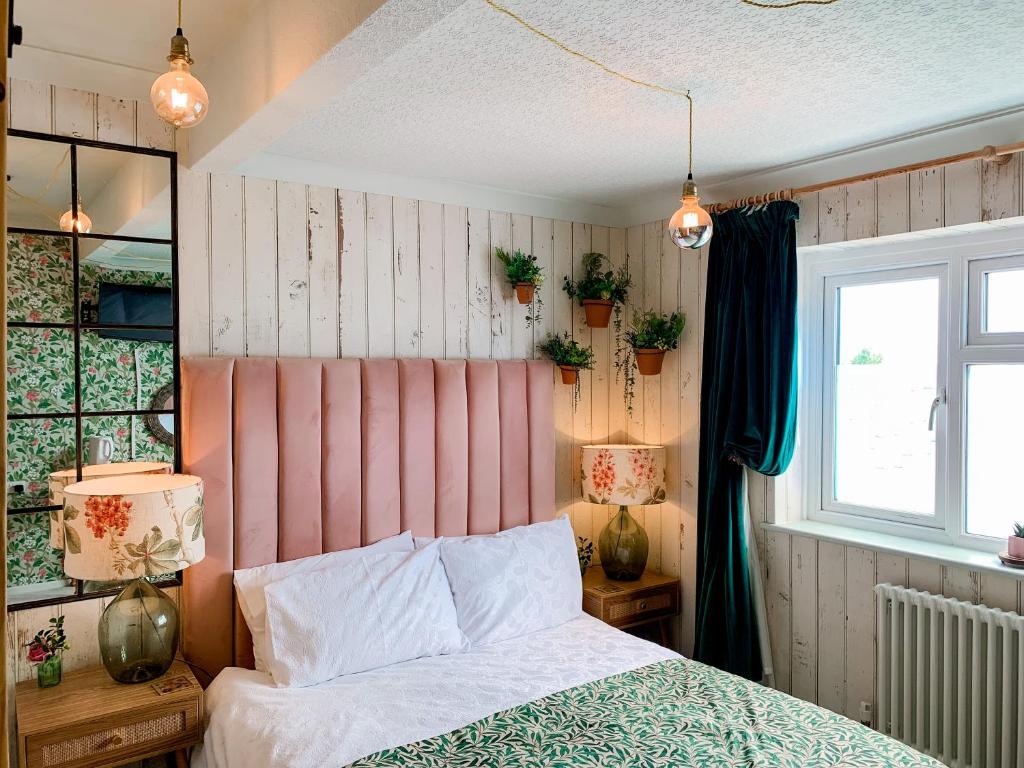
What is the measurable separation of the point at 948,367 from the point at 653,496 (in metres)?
1.39

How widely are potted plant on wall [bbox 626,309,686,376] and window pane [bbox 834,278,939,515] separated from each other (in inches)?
29.2

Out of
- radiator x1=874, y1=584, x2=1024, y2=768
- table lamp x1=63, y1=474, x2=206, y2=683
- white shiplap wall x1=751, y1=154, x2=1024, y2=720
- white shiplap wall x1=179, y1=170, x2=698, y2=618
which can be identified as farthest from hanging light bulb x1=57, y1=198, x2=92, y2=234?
radiator x1=874, y1=584, x2=1024, y2=768

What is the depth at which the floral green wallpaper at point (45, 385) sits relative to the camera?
249cm

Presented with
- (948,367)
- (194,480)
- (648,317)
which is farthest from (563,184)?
(194,480)

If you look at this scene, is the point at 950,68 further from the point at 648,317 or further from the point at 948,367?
the point at 648,317

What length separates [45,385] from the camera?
2.53m

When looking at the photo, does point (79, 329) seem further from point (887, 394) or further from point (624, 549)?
point (887, 394)

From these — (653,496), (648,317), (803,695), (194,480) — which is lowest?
(803,695)

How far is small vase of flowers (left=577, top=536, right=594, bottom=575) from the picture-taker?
393 centimetres

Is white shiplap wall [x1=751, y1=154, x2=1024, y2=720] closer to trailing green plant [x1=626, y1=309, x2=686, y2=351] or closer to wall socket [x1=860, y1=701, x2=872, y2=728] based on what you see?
wall socket [x1=860, y1=701, x2=872, y2=728]

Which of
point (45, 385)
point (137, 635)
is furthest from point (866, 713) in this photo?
point (45, 385)

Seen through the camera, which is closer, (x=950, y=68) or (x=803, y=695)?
(x=950, y=68)

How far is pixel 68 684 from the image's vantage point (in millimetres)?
2473

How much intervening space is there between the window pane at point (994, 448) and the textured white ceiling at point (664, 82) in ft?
3.26
